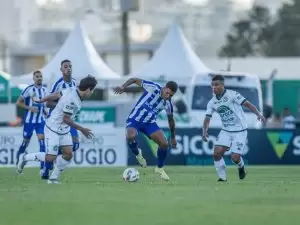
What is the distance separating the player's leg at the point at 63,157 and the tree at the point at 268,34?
84530 mm

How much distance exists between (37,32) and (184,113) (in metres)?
59.5

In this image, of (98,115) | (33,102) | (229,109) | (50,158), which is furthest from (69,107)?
(98,115)

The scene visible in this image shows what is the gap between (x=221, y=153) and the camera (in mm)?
22125

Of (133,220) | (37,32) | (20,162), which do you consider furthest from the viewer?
(37,32)

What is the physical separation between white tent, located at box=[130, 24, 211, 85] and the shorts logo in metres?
12.4

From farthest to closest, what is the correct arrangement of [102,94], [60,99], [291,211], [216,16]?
[216,16] → [102,94] → [60,99] → [291,211]

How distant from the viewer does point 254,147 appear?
3356cm

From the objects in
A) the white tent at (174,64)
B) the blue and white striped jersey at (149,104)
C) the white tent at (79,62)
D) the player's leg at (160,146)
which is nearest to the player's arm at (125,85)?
the blue and white striped jersey at (149,104)

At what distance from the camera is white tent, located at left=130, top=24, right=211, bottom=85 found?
46.3m

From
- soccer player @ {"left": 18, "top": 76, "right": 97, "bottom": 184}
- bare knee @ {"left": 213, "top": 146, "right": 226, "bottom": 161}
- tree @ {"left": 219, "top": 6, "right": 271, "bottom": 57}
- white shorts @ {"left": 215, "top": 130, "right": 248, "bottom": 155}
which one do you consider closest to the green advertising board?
white shorts @ {"left": 215, "top": 130, "right": 248, "bottom": 155}

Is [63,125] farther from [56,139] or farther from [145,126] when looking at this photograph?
[145,126]

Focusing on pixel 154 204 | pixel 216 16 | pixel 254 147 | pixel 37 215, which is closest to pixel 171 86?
pixel 154 204

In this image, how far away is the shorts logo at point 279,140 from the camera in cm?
3359

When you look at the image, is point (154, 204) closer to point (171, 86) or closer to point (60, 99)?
point (60, 99)
